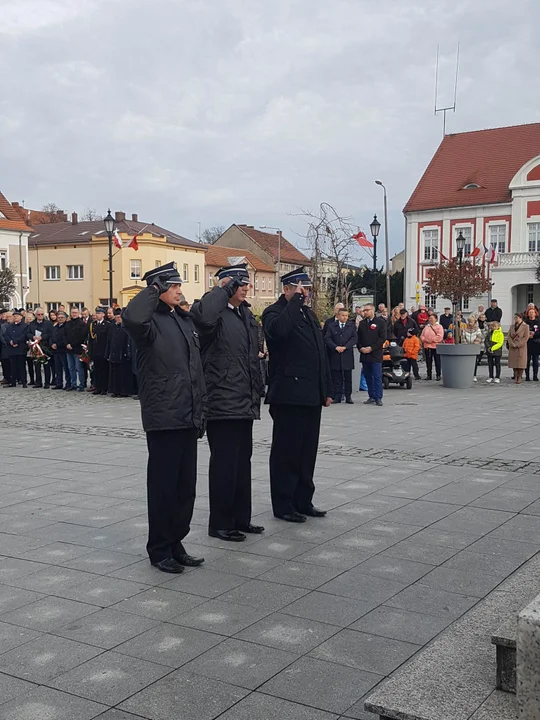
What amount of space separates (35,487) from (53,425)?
5296 mm

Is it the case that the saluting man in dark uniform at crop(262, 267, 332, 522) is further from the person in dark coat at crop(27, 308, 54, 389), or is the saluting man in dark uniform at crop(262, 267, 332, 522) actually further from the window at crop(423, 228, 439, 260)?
the window at crop(423, 228, 439, 260)

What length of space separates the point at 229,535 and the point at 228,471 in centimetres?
48

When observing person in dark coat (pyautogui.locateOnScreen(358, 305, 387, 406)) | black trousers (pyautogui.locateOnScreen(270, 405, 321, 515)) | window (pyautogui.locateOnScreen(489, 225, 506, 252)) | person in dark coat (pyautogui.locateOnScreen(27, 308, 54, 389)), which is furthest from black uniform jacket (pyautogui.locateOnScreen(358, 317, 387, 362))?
window (pyautogui.locateOnScreen(489, 225, 506, 252))

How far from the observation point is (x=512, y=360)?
20.6 meters

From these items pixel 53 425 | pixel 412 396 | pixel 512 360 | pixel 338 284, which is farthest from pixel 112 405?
pixel 338 284

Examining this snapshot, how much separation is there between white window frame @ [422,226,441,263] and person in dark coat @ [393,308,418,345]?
138 ft

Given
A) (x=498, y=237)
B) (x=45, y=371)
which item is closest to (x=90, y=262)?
(x=498, y=237)

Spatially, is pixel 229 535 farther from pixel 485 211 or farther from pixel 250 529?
pixel 485 211

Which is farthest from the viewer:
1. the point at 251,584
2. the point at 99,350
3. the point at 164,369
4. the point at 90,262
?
the point at 90,262

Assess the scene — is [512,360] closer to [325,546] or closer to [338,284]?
[338,284]

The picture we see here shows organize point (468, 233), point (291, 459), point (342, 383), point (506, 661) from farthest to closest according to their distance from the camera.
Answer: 1. point (468, 233)
2. point (342, 383)
3. point (291, 459)
4. point (506, 661)

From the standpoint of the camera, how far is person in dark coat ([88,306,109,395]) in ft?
62.3

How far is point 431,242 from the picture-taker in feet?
205

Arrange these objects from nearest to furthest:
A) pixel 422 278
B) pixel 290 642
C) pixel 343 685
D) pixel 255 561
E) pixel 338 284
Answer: pixel 343 685 → pixel 290 642 → pixel 255 561 → pixel 338 284 → pixel 422 278
